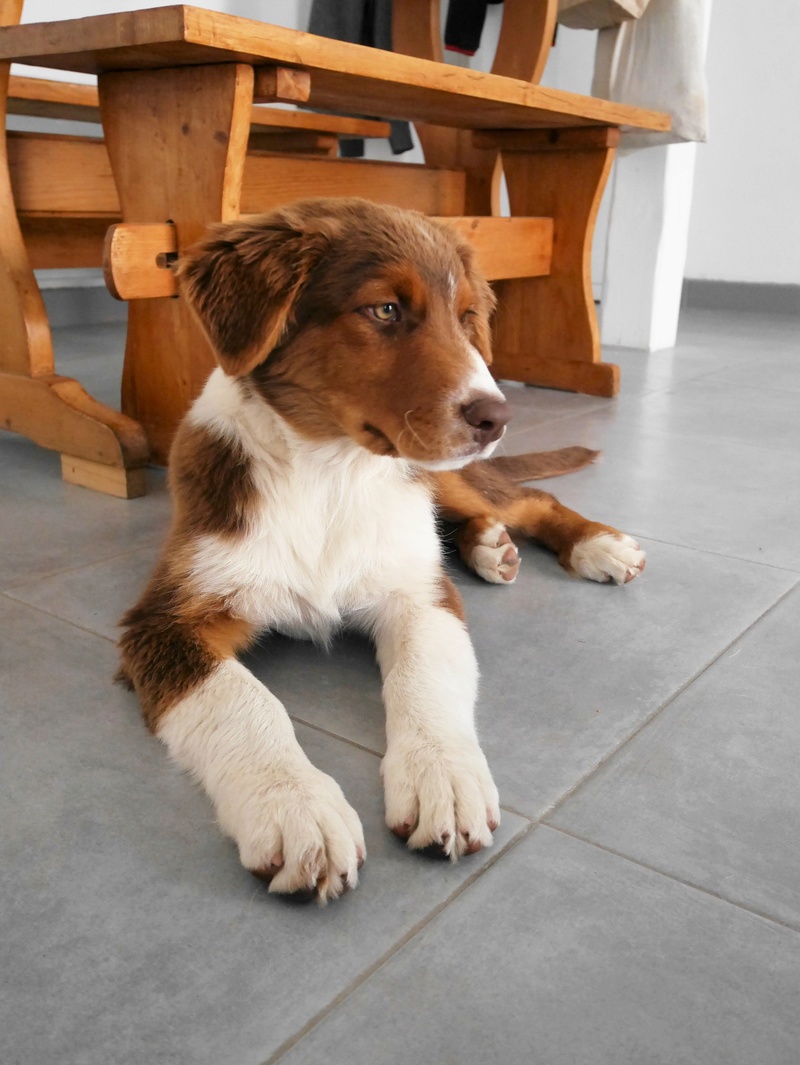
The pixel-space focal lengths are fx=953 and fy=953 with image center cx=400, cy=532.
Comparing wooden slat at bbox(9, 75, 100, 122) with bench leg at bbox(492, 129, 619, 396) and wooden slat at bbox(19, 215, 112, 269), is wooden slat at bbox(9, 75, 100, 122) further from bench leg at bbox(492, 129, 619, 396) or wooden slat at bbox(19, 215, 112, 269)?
bench leg at bbox(492, 129, 619, 396)

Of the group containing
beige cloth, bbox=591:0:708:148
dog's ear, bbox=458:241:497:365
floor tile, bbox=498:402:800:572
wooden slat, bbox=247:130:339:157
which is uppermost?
beige cloth, bbox=591:0:708:148

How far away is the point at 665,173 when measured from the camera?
5605mm

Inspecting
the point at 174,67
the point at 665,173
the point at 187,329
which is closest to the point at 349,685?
the point at 187,329

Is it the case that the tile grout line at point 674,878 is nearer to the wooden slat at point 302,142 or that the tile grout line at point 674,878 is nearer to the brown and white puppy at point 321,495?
the brown and white puppy at point 321,495

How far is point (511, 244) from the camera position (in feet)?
14.3

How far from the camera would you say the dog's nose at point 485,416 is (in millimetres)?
1737

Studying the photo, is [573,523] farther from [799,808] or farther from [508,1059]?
[508,1059]

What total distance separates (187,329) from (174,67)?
0.77 m

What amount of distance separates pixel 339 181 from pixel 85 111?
1.80 meters

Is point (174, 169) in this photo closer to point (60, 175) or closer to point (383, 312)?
point (60, 175)

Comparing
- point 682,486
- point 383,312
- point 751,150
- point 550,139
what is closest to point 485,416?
point 383,312

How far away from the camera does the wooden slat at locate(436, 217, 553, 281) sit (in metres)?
4.09

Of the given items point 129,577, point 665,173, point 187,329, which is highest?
point 665,173

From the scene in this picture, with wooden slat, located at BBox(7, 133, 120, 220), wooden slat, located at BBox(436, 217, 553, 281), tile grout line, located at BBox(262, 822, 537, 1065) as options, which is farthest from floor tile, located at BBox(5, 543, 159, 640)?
wooden slat, located at BBox(436, 217, 553, 281)
